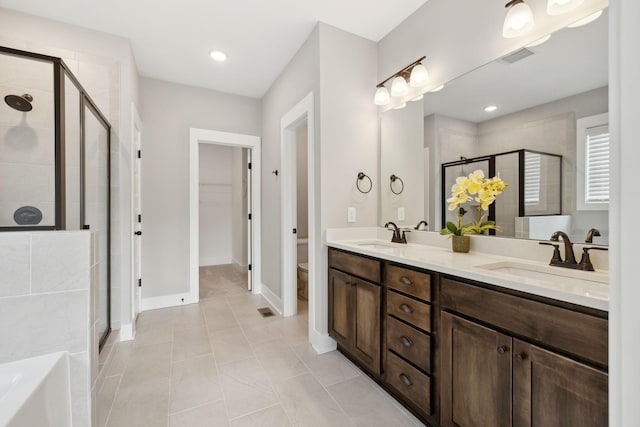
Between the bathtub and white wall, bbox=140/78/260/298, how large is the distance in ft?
7.10

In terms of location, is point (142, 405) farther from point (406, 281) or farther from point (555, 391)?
point (555, 391)

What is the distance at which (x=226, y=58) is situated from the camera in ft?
9.17

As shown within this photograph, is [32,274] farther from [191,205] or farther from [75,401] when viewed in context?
[191,205]

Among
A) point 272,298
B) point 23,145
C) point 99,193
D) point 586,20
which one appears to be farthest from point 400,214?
point 23,145

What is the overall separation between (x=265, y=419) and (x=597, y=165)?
210 cm

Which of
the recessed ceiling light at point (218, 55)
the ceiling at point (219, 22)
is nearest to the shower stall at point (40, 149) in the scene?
the ceiling at point (219, 22)

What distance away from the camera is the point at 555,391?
92cm

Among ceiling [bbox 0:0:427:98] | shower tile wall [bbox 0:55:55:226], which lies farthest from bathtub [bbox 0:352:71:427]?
ceiling [bbox 0:0:427:98]

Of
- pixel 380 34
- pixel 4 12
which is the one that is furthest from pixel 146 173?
pixel 380 34

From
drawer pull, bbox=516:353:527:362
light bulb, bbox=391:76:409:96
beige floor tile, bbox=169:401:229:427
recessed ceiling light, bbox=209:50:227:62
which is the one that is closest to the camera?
drawer pull, bbox=516:353:527:362

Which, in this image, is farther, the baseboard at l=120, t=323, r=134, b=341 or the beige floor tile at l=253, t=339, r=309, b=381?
the baseboard at l=120, t=323, r=134, b=341

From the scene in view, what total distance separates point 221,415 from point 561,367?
64.6 inches

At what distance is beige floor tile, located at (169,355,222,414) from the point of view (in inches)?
65.2

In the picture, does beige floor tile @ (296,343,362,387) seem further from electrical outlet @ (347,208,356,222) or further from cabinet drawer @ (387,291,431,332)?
electrical outlet @ (347,208,356,222)
